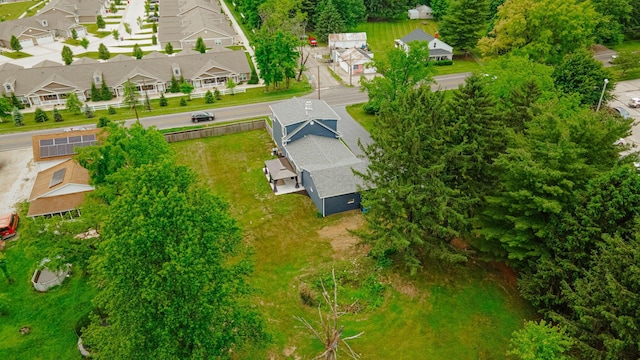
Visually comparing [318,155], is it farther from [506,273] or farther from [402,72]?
[506,273]

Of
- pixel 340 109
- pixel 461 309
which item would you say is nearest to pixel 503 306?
pixel 461 309

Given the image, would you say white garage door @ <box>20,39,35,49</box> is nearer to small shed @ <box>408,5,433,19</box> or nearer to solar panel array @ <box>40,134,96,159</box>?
solar panel array @ <box>40,134,96,159</box>

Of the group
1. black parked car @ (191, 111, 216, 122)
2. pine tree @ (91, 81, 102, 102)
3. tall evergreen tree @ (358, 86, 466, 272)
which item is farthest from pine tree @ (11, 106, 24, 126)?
tall evergreen tree @ (358, 86, 466, 272)

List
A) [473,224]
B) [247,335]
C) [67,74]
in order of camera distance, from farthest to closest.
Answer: [67,74], [473,224], [247,335]

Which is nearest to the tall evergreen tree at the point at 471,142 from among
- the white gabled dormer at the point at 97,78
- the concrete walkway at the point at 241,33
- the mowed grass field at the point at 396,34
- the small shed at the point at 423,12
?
the mowed grass field at the point at 396,34

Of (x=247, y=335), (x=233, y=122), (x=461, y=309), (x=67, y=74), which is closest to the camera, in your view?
(x=247, y=335)

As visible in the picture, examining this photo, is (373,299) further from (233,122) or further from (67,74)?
(67,74)
